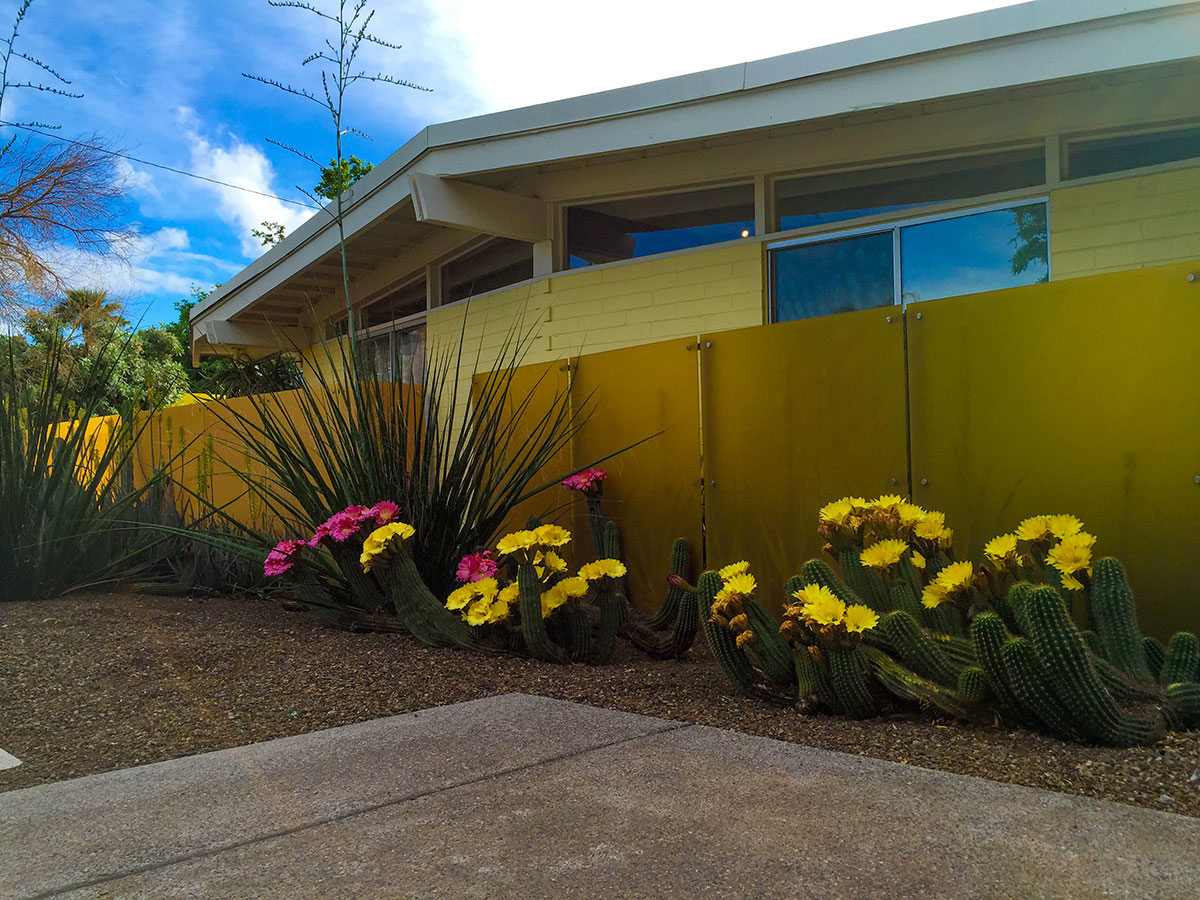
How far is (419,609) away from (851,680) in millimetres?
2372

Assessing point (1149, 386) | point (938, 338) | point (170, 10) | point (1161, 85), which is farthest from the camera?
point (170, 10)

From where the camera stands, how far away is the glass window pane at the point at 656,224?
7.45m

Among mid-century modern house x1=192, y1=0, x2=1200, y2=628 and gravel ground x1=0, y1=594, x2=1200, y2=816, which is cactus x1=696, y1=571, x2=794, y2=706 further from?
mid-century modern house x1=192, y1=0, x2=1200, y2=628

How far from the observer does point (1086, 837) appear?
2.23 metres

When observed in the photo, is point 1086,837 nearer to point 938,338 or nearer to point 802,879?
point 802,879

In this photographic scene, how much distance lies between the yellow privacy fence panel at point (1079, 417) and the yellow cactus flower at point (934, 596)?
93 cm

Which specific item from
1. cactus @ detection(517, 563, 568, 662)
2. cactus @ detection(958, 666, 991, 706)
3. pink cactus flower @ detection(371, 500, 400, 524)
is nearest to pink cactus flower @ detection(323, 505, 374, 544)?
pink cactus flower @ detection(371, 500, 400, 524)

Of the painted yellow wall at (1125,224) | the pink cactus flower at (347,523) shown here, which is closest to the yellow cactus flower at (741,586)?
the pink cactus flower at (347,523)

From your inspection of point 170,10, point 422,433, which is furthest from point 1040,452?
point 170,10

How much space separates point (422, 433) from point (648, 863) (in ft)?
13.2

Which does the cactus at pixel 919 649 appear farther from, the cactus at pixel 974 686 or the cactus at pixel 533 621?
the cactus at pixel 533 621

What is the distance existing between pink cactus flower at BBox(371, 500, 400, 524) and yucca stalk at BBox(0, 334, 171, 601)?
1.69 metres

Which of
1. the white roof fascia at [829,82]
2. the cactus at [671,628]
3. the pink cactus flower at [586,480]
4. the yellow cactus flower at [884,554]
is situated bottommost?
the cactus at [671,628]

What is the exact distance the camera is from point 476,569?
15.3 feet
